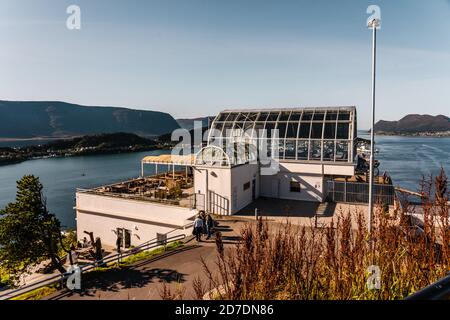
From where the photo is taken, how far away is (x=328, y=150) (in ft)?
69.5

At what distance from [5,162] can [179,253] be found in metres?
120

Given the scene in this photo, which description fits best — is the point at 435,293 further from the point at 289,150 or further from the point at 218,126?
the point at 218,126

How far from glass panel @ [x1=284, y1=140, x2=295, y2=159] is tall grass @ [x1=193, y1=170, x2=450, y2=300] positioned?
1762cm

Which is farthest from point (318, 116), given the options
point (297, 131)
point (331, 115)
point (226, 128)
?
point (226, 128)

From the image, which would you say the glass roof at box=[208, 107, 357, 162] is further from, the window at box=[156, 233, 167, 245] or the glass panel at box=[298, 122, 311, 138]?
the window at box=[156, 233, 167, 245]

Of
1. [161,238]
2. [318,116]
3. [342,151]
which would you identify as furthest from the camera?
[318,116]

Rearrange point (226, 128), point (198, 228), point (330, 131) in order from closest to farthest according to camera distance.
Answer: point (198, 228)
point (330, 131)
point (226, 128)

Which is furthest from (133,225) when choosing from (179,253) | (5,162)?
(5,162)

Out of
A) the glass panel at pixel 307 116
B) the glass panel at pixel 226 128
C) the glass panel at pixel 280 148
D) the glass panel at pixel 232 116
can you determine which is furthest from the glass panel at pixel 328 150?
the glass panel at pixel 232 116

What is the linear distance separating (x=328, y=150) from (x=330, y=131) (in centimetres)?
134

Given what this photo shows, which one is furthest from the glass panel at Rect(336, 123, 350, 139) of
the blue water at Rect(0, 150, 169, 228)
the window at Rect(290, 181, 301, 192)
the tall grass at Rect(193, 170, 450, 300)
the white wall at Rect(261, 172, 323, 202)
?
the blue water at Rect(0, 150, 169, 228)

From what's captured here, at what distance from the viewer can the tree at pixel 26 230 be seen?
11.0m

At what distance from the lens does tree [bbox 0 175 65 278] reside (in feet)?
35.9
